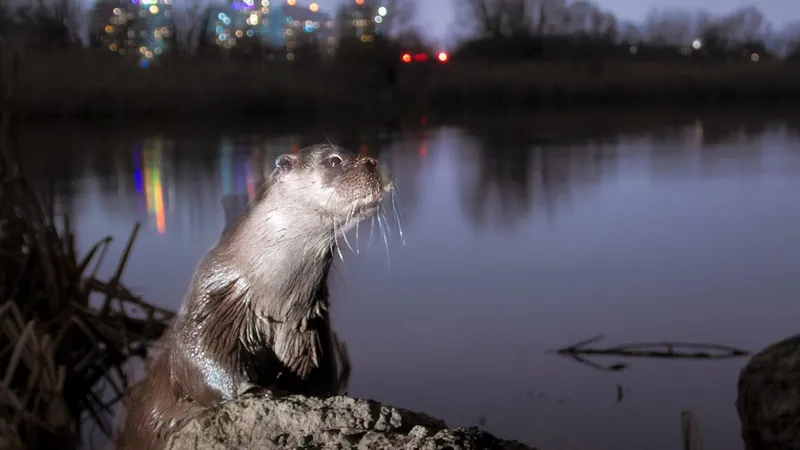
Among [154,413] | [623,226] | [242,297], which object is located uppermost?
[242,297]

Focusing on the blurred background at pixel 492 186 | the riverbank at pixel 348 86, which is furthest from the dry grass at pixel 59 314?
the riverbank at pixel 348 86

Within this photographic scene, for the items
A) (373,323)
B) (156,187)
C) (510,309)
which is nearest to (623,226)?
(510,309)

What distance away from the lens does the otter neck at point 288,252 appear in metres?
1.86

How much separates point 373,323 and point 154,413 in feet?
9.98

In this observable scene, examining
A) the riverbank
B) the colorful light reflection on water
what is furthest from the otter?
the riverbank

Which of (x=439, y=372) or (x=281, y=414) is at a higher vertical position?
(x=281, y=414)

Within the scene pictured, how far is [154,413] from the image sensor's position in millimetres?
1980

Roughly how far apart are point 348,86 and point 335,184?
46.4ft

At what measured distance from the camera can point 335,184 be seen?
5.96ft

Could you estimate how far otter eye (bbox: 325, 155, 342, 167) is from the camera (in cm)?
183

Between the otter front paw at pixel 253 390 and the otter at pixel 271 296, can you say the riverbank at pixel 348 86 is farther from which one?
the otter front paw at pixel 253 390

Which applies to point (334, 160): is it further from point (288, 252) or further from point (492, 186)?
point (492, 186)

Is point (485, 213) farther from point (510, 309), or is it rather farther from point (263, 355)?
point (263, 355)

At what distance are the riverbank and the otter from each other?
298 inches
